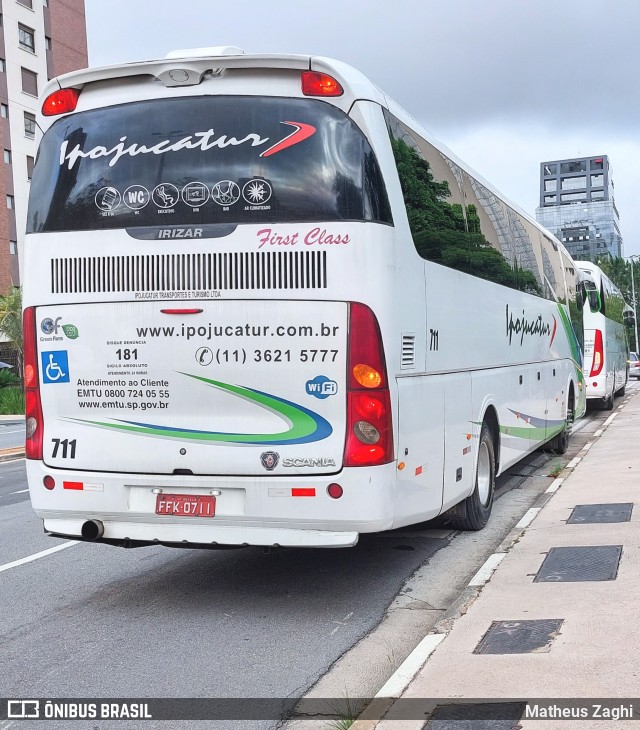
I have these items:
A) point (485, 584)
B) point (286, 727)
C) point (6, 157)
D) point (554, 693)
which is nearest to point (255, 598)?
point (485, 584)

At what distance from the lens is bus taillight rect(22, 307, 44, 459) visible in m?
6.68

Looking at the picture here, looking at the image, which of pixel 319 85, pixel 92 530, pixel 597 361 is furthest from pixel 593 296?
pixel 92 530

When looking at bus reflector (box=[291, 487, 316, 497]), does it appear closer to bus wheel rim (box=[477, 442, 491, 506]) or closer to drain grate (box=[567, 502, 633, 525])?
bus wheel rim (box=[477, 442, 491, 506])

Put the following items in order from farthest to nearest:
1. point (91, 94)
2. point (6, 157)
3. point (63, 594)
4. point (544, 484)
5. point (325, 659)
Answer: point (6, 157)
point (544, 484)
point (63, 594)
point (91, 94)
point (325, 659)

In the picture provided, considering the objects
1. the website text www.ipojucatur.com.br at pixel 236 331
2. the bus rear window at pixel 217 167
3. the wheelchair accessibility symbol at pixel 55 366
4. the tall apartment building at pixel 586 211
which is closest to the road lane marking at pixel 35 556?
the wheelchair accessibility symbol at pixel 55 366

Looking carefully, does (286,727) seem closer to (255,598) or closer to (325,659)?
(325,659)

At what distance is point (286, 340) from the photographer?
20.0ft

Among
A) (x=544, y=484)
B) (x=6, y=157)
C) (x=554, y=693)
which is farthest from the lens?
(x=6, y=157)

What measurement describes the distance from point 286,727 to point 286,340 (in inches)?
97.1

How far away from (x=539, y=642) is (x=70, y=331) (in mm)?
3719

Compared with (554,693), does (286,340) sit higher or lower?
higher

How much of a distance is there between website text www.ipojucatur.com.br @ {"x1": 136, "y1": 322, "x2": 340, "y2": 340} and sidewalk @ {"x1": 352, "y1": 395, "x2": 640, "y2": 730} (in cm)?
201

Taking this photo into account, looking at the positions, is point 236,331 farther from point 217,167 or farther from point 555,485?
point 555,485

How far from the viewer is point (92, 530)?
6.54m
